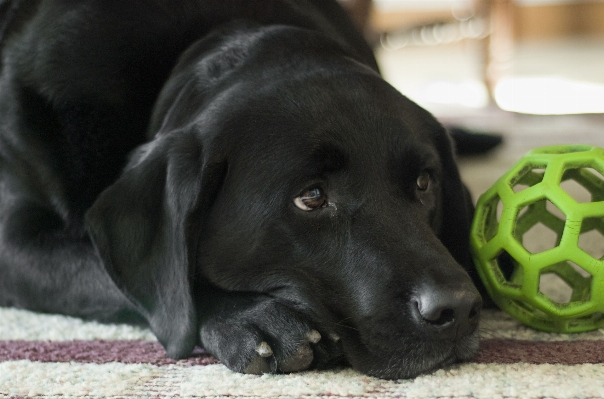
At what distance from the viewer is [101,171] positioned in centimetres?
172

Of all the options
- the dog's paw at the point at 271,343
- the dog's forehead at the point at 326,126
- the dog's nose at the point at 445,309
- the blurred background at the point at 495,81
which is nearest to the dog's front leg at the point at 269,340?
the dog's paw at the point at 271,343

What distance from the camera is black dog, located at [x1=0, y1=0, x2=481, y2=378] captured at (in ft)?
4.20

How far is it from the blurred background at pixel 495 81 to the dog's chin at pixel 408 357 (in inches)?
52.2

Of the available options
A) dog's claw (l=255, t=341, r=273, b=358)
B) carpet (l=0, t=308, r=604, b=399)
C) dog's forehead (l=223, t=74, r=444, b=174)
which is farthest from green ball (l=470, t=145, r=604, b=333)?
dog's claw (l=255, t=341, r=273, b=358)

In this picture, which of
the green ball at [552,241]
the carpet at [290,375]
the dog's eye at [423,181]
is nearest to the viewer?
the carpet at [290,375]

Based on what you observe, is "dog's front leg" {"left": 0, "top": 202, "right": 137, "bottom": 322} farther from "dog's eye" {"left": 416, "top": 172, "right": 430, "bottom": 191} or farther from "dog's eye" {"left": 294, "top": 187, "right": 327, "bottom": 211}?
"dog's eye" {"left": 416, "top": 172, "right": 430, "bottom": 191}

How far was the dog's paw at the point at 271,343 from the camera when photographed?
1265 mm

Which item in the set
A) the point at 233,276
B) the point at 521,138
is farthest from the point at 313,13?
the point at 521,138

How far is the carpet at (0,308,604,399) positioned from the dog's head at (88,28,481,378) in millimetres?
51

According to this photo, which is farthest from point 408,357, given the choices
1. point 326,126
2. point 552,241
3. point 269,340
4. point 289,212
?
point 552,241

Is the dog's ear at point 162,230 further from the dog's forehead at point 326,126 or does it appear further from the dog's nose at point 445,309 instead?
the dog's nose at point 445,309

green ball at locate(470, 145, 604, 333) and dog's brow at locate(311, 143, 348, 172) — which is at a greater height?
dog's brow at locate(311, 143, 348, 172)

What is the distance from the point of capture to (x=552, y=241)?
1.63 m

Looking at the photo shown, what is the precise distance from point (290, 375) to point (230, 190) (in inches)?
14.6
